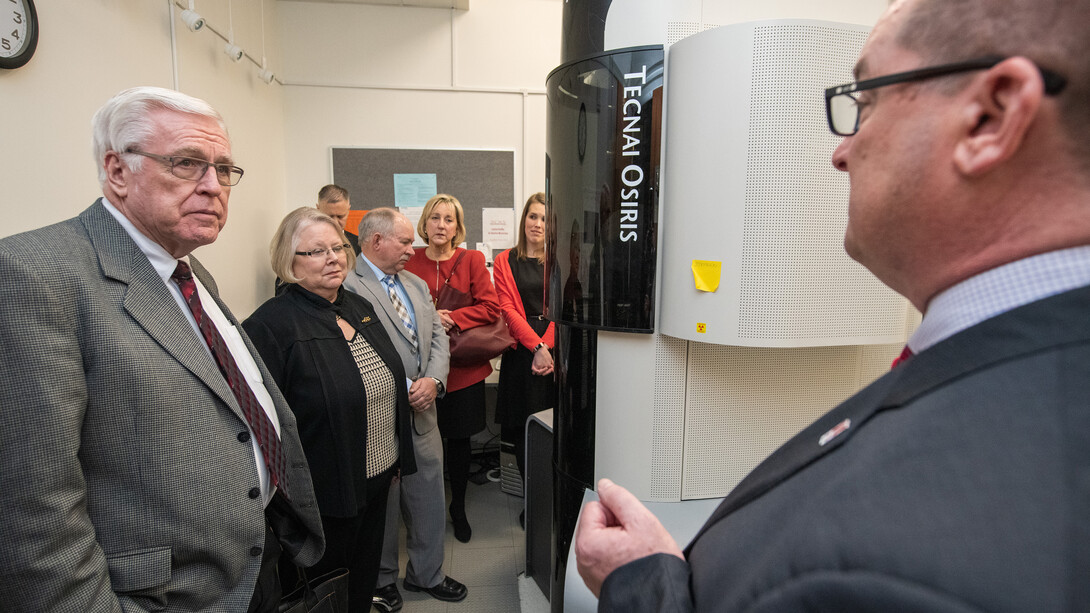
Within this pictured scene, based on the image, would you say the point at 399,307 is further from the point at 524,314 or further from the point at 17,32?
the point at 17,32

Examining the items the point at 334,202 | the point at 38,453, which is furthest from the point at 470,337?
the point at 38,453

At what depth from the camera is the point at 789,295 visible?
4.20 feet

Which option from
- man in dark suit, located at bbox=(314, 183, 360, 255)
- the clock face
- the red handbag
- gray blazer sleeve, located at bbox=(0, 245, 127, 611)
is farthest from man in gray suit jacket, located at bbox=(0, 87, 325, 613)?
man in dark suit, located at bbox=(314, 183, 360, 255)

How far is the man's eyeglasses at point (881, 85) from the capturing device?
0.42 metres

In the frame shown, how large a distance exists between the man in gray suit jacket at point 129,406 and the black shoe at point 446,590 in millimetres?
1183

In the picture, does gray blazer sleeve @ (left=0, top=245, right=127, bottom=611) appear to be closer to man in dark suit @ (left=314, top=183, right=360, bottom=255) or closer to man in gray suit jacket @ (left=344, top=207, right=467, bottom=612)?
man in gray suit jacket @ (left=344, top=207, right=467, bottom=612)

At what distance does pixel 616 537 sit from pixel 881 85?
54cm

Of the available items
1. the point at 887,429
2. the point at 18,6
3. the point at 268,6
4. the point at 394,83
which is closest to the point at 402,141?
the point at 394,83

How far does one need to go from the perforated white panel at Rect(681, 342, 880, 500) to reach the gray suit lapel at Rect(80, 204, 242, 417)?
3.62ft

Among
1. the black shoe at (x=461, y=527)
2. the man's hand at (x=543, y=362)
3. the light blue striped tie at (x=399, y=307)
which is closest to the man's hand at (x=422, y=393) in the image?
the light blue striped tie at (x=399, y=307)

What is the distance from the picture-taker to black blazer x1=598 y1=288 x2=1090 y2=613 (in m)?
0.34

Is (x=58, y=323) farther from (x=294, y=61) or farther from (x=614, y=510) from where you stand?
(x=294, y=61)

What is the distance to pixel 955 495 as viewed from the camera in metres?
0.36

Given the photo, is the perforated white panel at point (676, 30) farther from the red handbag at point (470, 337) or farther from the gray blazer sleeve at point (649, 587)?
the red handbag at point (470, 337)
